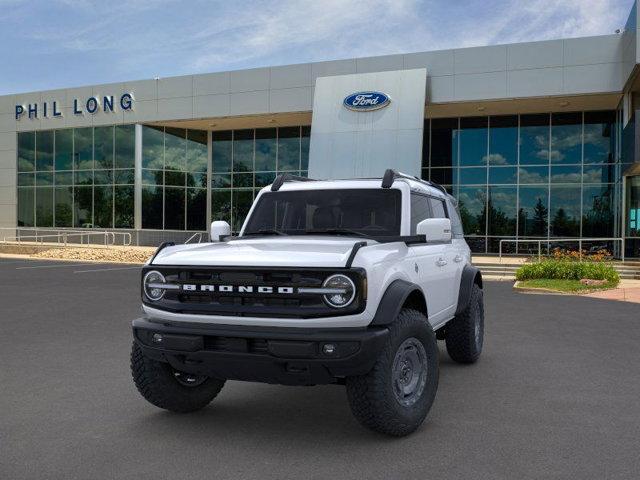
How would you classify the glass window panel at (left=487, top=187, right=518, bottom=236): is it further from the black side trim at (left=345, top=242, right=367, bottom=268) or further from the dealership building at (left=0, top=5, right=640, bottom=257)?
the black side trim at (left=345, top=242, right=367, bottom=268)

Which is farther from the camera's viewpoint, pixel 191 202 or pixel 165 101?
pixel 191 202

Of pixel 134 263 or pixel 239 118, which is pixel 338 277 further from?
pixel 239 118

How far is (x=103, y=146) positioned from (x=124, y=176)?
6.98 feet

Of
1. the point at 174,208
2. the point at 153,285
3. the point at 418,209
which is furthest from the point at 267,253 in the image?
the point at 174,208

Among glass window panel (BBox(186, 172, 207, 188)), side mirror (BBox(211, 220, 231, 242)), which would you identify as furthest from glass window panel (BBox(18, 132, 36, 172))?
side mirror (BBox(211, 220, 231, 242))

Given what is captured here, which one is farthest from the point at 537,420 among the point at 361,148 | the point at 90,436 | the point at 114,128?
the point at 114,128

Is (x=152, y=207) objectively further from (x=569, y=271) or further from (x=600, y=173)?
(x=569, y=271)

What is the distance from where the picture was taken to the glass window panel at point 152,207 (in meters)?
34.1

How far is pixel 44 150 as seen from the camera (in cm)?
3656

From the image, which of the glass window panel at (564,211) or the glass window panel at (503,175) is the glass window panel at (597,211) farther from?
the glass window panel at (503,175)

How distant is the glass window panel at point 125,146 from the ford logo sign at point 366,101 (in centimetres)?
1332

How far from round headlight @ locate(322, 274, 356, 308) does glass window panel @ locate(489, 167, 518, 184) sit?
1040 inches

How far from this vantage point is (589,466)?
158 inches

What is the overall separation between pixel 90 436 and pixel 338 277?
2.21m
